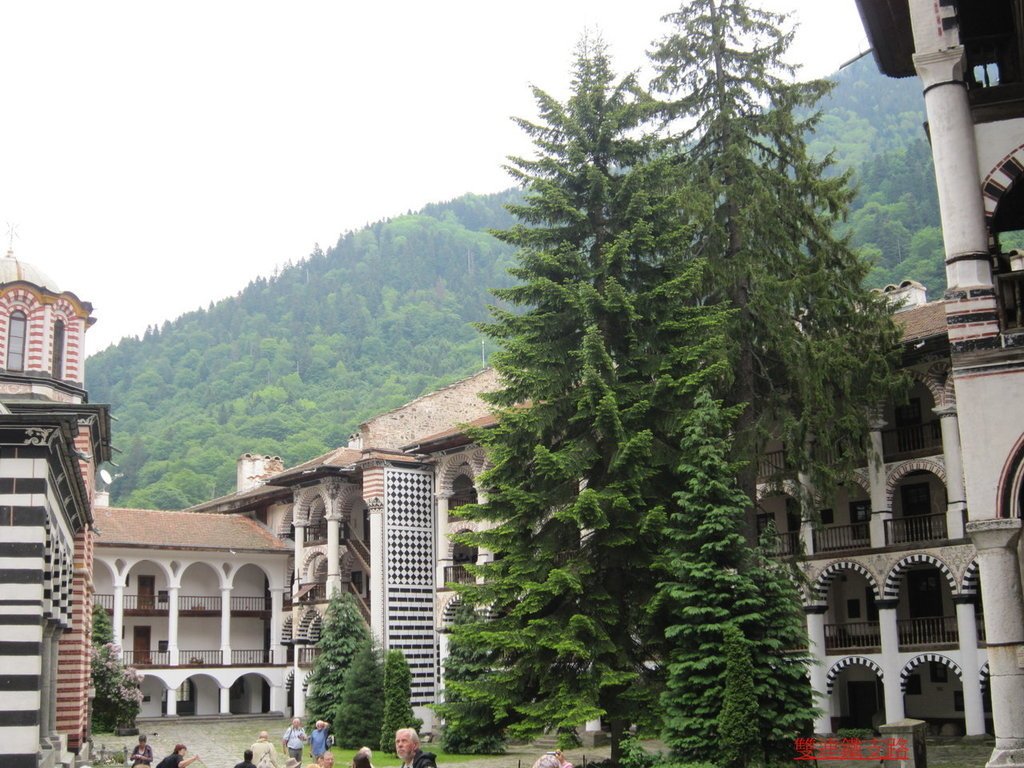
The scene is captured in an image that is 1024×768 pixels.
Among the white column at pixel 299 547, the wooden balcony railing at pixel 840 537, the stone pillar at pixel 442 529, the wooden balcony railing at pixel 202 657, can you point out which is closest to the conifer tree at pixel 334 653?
the stone pillar at pixel 442 529

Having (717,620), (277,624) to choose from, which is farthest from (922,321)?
(277,624)

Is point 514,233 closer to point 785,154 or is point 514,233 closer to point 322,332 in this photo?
point 785,154

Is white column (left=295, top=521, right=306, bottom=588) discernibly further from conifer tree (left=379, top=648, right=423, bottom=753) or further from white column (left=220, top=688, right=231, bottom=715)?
conifer tree (left=379, top=648, right=423, bottom=753)

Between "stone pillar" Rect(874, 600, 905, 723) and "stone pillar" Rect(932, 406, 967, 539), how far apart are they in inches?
93.3

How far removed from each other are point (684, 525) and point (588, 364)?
2.97m

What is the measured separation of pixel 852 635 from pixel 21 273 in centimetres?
2099

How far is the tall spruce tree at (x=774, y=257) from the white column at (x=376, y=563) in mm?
14699

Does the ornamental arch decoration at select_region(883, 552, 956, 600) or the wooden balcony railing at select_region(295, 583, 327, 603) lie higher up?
the wooden balcony railing at select_region(295, 583, 327, 603)

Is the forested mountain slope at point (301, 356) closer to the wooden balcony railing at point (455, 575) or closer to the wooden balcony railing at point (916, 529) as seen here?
the wooden balcony railing at point (455, 575)

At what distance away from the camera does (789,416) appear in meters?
21.8

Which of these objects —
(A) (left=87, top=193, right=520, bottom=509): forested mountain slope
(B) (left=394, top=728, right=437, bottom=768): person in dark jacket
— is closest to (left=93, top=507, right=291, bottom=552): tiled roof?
(A) (left=87, top=193, right=520, bottom=509): forested mountain slope

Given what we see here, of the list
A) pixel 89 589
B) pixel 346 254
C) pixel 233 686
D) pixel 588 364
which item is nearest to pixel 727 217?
pixel 588 364

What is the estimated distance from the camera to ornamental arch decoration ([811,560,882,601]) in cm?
2603

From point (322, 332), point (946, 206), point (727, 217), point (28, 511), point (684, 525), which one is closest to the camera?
point (946, 206)
